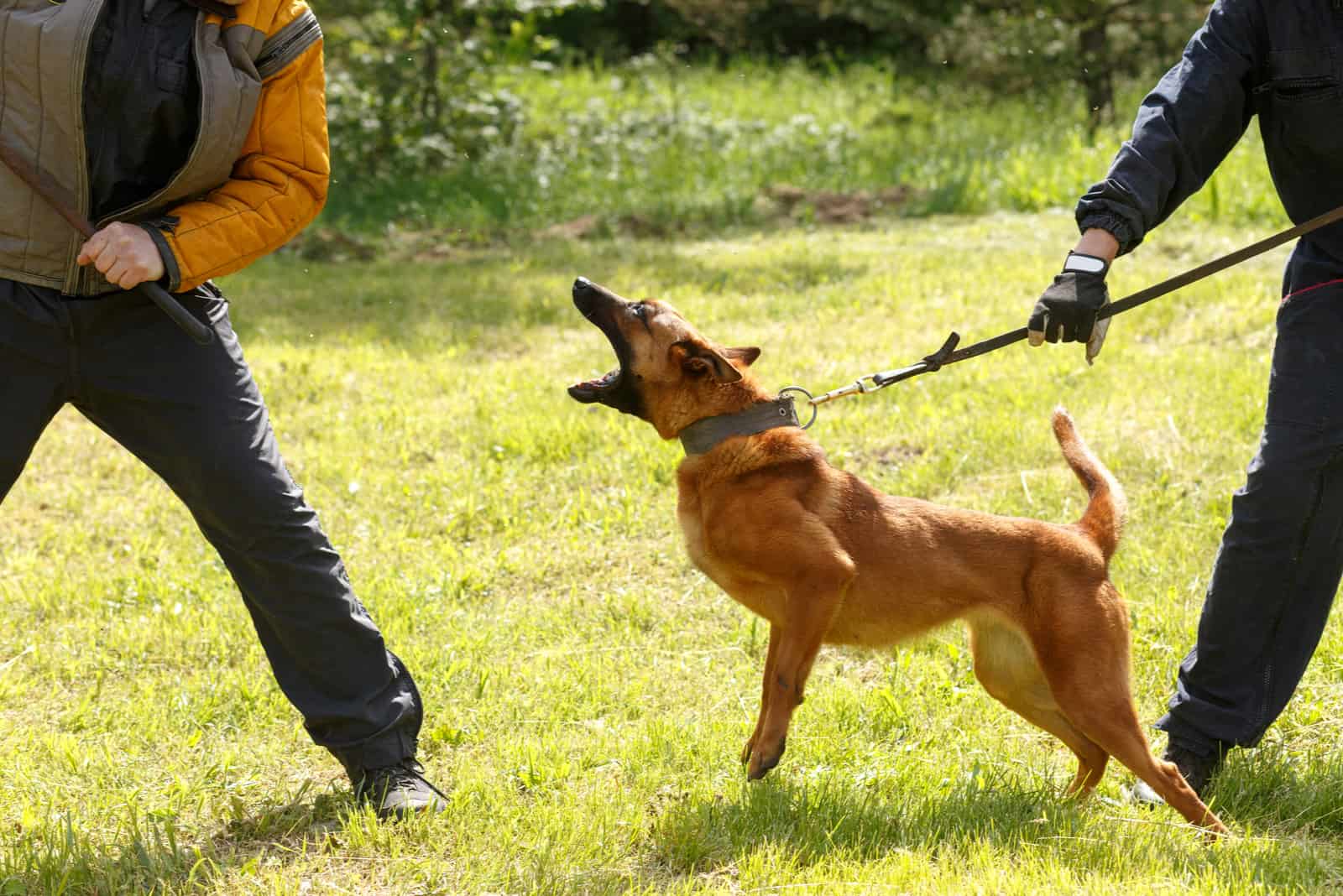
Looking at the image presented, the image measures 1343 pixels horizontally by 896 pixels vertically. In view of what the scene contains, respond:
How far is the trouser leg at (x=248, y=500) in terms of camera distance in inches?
125

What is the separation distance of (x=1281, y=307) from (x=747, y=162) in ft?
35.4

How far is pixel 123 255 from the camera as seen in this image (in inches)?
117

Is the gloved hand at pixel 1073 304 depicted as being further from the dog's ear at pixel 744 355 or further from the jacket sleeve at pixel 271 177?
the jacket sleeve at pixel 271 177

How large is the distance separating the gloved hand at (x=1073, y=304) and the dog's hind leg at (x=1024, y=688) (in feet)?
2.76

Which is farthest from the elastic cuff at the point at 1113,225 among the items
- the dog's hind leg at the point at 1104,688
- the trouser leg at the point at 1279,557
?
the dog's hind leg at the point at 1104,688

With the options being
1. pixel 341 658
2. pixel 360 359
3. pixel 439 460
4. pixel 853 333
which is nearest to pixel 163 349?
pixel 341 658

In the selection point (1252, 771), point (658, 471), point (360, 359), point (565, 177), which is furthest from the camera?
point (565, 177)

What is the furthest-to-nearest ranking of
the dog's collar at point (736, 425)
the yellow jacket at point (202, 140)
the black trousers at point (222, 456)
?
the dog's collar at point (736, 425) → the black trousers at point (222, 456) → the yellow jacket at point (202, 140)

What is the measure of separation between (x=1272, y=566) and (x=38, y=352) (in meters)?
3.15

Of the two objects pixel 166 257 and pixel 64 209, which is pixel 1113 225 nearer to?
pixel 166 257

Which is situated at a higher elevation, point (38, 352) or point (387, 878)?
point (38, 352)

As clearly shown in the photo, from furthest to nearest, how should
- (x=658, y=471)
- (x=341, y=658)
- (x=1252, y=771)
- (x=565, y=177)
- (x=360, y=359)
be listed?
(x=565, y=177)
(x=360, y=359)
(x=658, y=471)
(x=1252, y=771)
(x=341, y=658)

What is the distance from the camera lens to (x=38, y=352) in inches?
122

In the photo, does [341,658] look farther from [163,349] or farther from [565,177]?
[565,177]
